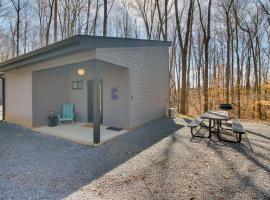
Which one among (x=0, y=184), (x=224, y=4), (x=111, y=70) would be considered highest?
(x=224, y=4)

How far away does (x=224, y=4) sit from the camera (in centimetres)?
1541

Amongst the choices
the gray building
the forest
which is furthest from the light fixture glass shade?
the forest

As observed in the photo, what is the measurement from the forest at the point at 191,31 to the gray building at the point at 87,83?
210 inches

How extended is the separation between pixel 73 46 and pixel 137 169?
3.40 metres

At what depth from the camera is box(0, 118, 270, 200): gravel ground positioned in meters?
2.88

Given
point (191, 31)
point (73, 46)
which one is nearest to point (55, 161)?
point (73, 46)

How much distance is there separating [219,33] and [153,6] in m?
6.65

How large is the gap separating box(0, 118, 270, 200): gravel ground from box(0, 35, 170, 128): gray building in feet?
6.47

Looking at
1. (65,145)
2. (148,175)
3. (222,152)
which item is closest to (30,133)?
(65,145)

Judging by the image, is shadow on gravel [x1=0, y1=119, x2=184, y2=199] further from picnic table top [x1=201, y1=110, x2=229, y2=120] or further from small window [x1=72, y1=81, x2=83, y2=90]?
small window [x1=72, y1=81, x2=83, y2=90]

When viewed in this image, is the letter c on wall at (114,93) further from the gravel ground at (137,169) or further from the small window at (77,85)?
the gravel ground at (137,169)

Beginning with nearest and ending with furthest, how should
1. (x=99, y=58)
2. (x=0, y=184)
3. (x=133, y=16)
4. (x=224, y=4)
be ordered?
(x=0, y=184) → (x=99, y=58) → (x=224, y=4) → (x=133, y=16)

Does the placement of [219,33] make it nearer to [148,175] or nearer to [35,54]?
[35,54]

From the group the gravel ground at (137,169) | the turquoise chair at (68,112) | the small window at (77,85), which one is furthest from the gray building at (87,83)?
the gravel ground at (137,169)
